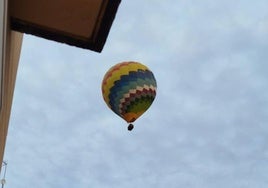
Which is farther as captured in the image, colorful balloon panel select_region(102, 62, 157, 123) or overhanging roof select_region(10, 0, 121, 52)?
colorful balloon panel select_region(102, 62, 157, 123)

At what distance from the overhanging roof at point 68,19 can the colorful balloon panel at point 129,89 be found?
251 inches

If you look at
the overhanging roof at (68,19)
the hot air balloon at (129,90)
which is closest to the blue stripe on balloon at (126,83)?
the hot air balloon at (129,90)

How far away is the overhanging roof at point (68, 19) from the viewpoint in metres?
4.48

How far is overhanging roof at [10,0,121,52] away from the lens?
4477mm

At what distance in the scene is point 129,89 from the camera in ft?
37.0

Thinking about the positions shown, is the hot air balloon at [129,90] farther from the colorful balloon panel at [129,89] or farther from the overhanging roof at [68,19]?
the overhanging roof at [68,19]

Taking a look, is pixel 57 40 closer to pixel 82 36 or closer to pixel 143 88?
pixel 82 36

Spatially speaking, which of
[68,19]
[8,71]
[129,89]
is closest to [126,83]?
[129,89]

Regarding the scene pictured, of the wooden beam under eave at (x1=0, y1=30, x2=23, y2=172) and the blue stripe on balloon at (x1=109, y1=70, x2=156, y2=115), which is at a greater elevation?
the blue stripe on balloon at (x1=109, y1=70, x2=156, y2=115)

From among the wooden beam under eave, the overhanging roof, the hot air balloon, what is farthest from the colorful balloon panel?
the overhanging roof

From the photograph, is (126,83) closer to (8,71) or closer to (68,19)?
(8,71)

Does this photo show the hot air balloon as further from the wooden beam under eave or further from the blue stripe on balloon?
the wooden beam under eave

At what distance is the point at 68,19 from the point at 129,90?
6712 mm

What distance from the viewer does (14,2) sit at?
4.43 meters
